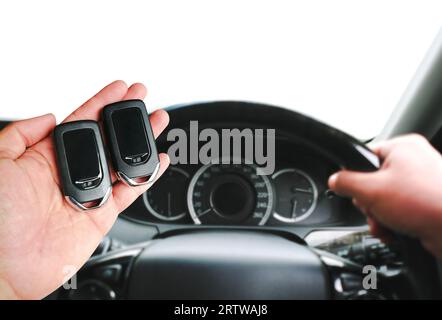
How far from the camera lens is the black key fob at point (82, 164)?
0.80 m

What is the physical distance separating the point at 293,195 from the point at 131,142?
13.1 inches

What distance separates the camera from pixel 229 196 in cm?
95

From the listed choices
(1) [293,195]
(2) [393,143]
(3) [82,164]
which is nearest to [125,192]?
(3) [82,164]

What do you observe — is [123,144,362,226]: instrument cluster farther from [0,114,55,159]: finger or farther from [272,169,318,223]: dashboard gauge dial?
[0,114,55,159]: finger

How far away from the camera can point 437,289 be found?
0.81 m

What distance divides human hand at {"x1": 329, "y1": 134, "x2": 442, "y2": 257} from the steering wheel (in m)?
0.04

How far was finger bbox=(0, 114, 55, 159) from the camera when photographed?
0.81m

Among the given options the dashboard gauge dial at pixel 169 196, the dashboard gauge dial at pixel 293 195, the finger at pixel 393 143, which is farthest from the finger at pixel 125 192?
the finger at pixel 393 143

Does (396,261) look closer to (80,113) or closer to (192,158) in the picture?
(192,158)

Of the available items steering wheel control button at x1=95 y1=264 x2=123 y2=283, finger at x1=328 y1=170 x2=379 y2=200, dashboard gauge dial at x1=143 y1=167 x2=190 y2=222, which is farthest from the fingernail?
steering wheel control button at x1=95 y1=264 x2=123 y2=283

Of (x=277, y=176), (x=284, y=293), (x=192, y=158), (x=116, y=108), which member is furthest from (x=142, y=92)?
(x=284, y=293)
